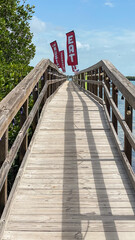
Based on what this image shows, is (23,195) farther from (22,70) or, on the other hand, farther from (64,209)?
(22,70)

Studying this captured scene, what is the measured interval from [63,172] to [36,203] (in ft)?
2.43

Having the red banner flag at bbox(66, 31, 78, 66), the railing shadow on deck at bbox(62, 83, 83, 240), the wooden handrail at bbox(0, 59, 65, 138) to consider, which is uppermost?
the red banner flag at bbox(66, 31, 78, 66)

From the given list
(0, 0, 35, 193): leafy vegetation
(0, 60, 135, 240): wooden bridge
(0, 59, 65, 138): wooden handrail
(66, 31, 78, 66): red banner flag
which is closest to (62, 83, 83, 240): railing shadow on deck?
(0, 60, 135, 240): wooden bridge

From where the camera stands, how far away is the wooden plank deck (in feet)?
8.14

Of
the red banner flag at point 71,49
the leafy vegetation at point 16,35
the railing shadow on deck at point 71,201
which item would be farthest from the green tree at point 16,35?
the railing shadow on deck at point 71,201

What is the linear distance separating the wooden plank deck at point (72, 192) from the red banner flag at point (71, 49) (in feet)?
49.3

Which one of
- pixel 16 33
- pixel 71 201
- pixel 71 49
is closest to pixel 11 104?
pixel 71 201

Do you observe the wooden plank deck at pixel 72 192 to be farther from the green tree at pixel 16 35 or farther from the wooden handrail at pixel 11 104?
the green tree at pixel 16 35

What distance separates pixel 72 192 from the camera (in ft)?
10.1

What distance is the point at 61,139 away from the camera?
470 cm

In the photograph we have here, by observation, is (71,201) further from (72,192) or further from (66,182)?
(66,182)

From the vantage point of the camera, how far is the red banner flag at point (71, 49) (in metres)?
19.2

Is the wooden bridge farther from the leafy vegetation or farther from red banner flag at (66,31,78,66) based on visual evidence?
red banner flag at (66,31,78,66)

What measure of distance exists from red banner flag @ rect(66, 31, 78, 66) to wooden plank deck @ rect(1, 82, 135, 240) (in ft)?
49.3
